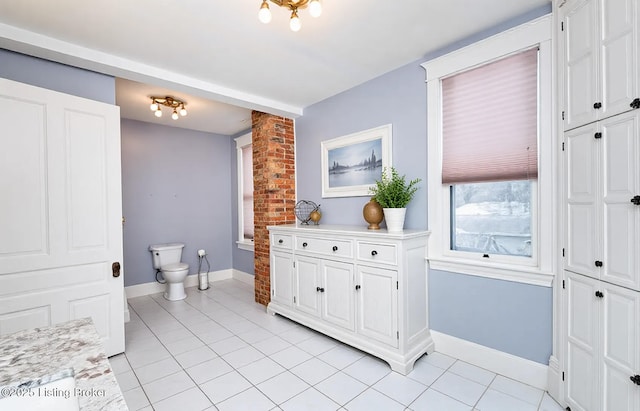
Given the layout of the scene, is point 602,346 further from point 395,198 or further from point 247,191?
point 247,191

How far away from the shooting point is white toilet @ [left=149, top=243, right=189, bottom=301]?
4.04 meters

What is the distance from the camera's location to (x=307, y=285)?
3023 mm

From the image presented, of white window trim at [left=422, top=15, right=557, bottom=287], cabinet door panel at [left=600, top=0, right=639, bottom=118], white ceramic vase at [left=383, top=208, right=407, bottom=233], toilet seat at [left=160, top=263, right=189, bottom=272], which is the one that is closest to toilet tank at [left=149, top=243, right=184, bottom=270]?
toilet seat at [left=160, top=263, right=189, bottom=272]

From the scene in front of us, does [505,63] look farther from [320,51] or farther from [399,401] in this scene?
[399,401]

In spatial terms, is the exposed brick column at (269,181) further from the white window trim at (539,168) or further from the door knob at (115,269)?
the white window trim at (539,168)

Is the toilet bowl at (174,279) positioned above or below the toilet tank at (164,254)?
below

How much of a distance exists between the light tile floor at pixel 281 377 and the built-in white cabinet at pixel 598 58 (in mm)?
1799

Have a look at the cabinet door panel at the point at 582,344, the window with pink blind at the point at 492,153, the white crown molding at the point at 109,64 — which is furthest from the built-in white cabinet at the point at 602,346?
the white crown molding at the point at 109,64

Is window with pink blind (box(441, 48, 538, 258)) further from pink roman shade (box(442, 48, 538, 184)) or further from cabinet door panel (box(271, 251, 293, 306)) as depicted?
cabinet door panel (box(271, 251, 293, 306))

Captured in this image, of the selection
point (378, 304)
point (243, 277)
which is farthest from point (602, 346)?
point (243, 277)

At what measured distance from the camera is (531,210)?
208 centimetres

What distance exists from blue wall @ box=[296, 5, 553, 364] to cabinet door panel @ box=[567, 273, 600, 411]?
0.25 meters

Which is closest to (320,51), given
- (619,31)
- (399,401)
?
(619,31)

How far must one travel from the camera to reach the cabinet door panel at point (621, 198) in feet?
4.45
